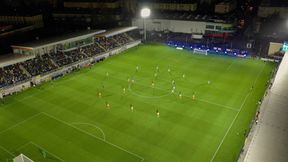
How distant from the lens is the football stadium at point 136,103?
2877 cm

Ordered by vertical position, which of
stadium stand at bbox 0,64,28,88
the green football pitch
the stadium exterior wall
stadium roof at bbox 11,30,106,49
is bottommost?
the green football pitch

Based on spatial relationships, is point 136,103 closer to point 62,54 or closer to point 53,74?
point 53,74

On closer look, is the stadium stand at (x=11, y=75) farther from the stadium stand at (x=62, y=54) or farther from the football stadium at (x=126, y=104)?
the football stadium at (x=126, y=104)

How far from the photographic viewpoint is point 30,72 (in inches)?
1932

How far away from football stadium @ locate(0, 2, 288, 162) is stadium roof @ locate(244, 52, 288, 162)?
0.33 feet

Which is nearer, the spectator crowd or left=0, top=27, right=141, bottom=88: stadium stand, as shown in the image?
the spectator crowd

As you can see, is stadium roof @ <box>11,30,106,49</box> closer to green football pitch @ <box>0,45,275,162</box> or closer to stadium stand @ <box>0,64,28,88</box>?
stadium stand @ <box>0,64,28,88</box>

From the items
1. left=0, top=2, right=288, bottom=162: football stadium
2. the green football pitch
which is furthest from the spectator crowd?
the green football pitch

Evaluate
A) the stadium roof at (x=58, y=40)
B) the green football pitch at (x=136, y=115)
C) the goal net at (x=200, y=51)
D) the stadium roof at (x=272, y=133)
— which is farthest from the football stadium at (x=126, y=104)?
the stadium roof at (x=272, y=133)

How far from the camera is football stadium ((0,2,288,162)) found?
94.4 feet

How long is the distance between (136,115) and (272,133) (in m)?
18.2

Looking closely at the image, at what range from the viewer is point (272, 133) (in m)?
25.6

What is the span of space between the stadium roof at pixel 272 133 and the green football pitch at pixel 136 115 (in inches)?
175

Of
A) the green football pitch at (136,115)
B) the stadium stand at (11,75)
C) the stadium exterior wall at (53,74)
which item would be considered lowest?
the green football pitch at (136,115)
